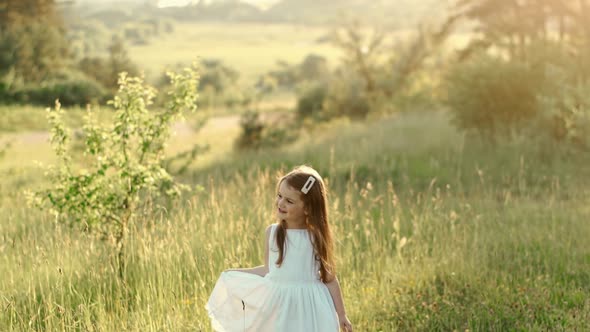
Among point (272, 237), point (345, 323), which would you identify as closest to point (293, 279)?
point (272, 237)

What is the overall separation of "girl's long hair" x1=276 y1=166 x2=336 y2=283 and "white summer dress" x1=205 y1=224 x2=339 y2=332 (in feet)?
0.12

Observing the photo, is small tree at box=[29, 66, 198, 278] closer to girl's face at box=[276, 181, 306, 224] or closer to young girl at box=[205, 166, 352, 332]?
young girl at box=[205, 166, 352, 332]

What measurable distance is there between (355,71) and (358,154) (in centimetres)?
1383

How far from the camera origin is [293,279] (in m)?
4.17

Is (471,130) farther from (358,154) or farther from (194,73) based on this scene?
(194,73)

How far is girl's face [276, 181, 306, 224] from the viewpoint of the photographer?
159 inches

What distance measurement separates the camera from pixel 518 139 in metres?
12.9

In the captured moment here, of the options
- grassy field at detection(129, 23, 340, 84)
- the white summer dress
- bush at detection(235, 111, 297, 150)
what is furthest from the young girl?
grassy field at detection(129, 23, 340, 84)

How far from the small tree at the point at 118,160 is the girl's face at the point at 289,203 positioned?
242 centimetres

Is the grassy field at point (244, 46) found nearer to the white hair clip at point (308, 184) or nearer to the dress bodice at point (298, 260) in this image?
the dress bodice at point (298, 260)

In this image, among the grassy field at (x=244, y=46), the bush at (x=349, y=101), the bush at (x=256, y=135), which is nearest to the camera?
the bush at (x=256, y=135)

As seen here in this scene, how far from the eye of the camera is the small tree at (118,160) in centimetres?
642

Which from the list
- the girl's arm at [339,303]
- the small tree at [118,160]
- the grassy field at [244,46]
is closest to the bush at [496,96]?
the small tree at [118,160]

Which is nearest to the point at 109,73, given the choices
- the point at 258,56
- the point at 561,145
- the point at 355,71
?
the point at 355,71
